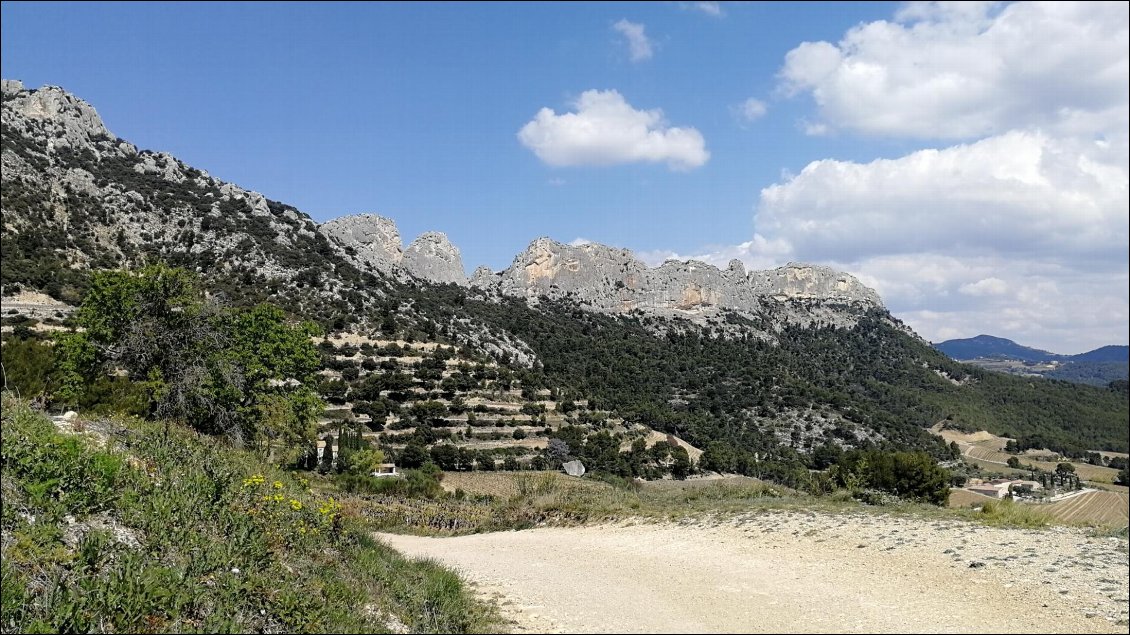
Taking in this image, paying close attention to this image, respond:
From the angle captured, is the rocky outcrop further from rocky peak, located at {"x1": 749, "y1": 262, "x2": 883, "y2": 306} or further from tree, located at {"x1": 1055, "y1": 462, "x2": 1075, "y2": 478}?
tree, located at {"x1": 1055, "y1": 462, "x2": 1075, "y2": 478}

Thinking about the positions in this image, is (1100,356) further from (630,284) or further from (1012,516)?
(1012,516)

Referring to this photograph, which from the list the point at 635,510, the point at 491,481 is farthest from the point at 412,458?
the point at 635,510

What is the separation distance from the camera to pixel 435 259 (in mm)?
130000

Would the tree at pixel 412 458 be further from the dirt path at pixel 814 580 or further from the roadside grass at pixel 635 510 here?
the dirt path at pixel 814 580

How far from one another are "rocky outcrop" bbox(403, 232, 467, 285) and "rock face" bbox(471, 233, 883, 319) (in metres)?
5.21

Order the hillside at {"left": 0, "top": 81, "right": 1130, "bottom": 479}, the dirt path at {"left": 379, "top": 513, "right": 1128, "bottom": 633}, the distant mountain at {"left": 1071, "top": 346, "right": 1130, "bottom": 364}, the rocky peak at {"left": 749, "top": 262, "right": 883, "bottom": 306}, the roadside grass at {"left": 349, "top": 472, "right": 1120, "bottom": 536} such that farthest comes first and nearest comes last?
1. the rocky peak at {"left": 749, "top": 262, "right": 883, "bottom": 306}
2. the distant mountain at {"left": 1071, "top": 346, "right": 1130, "bottom": 364}
3. the hillside at {"left": 0, "top": 81, "right": 1130, "bottom": 479}
4. the roadside grass at {"left": 349, "top": 472, "right": 1120, "bottom": 536}
5. the dirt path at {"left": 379, "top": 513, "right": 1128, "bottom": 633}

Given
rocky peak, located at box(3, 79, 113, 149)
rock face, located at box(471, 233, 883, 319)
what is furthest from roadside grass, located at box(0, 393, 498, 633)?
rock face, located at box(471, 233, 883, 319)

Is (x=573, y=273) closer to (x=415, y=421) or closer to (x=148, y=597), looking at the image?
(x=415, y=421)

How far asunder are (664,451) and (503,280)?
8517 centimetres

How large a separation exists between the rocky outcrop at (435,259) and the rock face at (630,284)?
5214 millimetres

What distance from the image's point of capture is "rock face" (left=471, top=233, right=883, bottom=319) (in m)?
124

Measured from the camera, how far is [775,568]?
882cm

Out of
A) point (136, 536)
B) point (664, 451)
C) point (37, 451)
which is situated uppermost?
point (37, 451)

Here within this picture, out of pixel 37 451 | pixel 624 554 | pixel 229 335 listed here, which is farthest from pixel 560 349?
pixel 37 451
